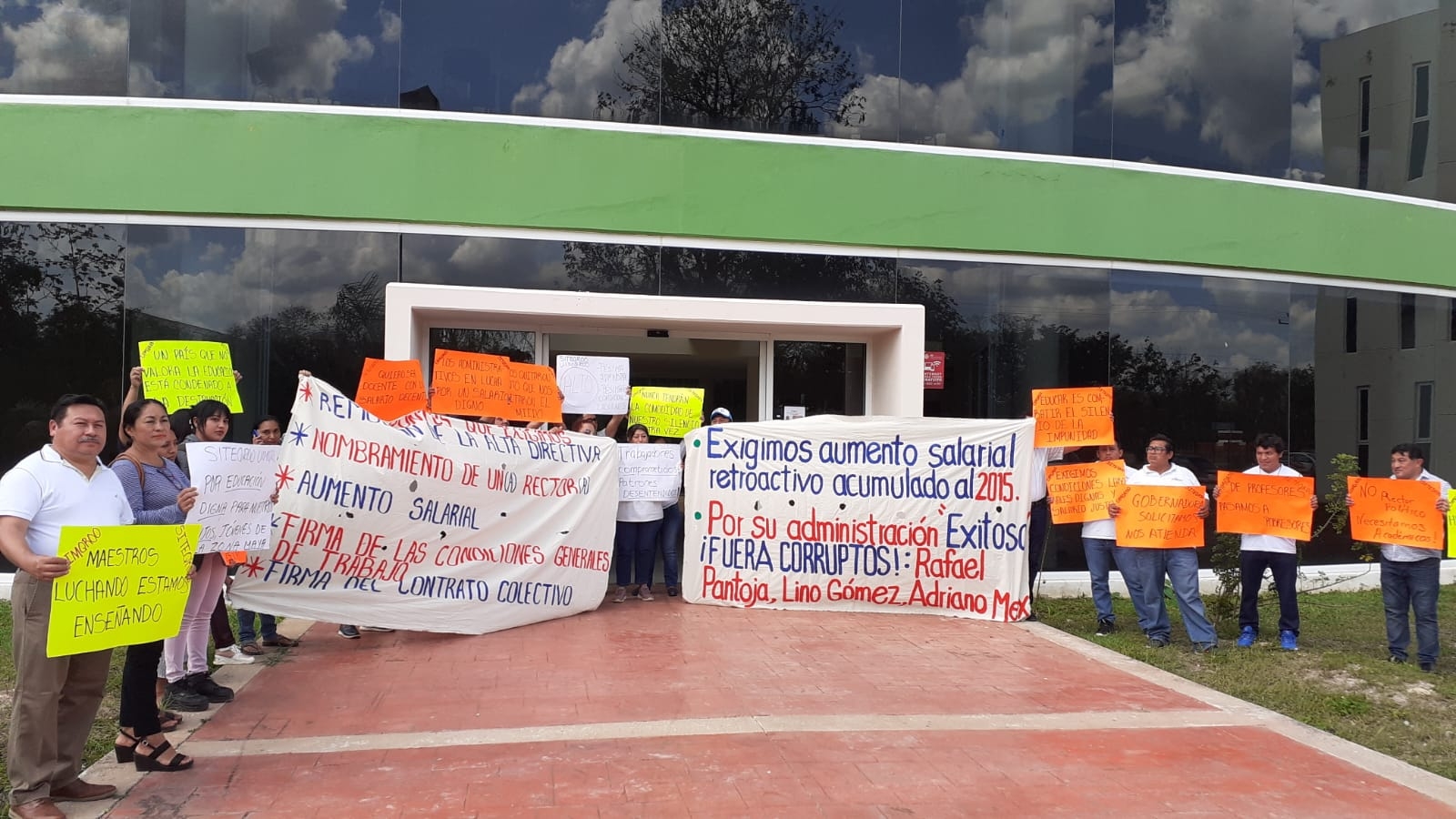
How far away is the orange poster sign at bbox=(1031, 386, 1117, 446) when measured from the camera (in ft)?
31.8

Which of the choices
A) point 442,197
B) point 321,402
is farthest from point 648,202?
point 321,402

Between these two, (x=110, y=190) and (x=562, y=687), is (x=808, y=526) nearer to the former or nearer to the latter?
(x=562, y=687)

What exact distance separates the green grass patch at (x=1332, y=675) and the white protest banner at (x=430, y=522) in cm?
455

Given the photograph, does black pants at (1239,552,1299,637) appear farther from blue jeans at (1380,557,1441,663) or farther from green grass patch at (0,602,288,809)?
green grass patch at (0,602,288,809)

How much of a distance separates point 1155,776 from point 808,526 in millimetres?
4780

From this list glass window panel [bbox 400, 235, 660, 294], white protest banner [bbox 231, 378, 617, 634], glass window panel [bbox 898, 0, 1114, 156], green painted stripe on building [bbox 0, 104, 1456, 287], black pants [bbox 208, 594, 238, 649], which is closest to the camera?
black pants [bbox 208, 594, 238, 649]

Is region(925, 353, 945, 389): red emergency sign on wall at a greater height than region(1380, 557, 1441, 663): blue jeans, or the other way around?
region(925, 353, 945, 389): red emergency sign on wall

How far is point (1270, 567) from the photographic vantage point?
28.5 ft

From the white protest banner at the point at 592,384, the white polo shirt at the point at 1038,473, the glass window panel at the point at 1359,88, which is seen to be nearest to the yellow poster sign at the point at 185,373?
the white protest banner at the point at 592,384

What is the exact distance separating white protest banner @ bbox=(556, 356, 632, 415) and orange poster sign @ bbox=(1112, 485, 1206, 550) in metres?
4.72

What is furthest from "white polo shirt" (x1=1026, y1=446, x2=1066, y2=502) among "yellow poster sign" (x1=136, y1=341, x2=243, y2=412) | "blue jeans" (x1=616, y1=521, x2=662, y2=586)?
"yellow poster sign" (x1=136, y1=341, x2=243, y2=412)

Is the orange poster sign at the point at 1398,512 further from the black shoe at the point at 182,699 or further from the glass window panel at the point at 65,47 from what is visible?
the glass window panel at the point at 65,47

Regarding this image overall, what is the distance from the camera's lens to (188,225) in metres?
10.5

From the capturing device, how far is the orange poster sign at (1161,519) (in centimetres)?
859
